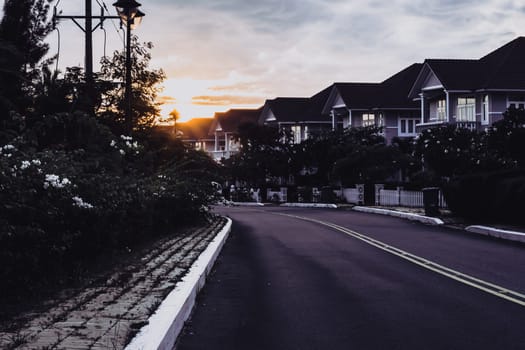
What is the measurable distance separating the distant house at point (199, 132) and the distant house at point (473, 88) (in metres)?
57.4

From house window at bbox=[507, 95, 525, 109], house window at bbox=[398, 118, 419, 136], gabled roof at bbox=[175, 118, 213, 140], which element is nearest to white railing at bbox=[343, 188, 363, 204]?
house window at bbox=[507, 95, 525, 109]

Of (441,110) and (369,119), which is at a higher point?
(369,119)

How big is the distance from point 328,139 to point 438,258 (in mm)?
43322

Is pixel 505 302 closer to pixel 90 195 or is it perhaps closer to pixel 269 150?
pixel 90 195

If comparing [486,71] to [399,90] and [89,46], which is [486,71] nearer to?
[399,90]

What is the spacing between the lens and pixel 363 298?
10.4 m

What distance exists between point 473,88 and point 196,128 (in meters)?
71.2

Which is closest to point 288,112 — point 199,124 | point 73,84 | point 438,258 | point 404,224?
point 199,124

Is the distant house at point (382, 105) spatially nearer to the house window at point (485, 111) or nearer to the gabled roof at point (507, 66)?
the gabled roof at point (507, 66)

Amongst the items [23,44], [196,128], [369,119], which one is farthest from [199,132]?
[23,44]

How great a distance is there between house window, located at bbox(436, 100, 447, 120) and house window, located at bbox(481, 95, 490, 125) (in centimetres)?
328

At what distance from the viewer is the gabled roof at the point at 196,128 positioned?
112 meters

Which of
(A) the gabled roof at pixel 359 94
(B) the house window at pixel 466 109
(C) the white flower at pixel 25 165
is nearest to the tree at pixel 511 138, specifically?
(B) the house window at pixel 466 109

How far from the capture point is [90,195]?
453 inches
